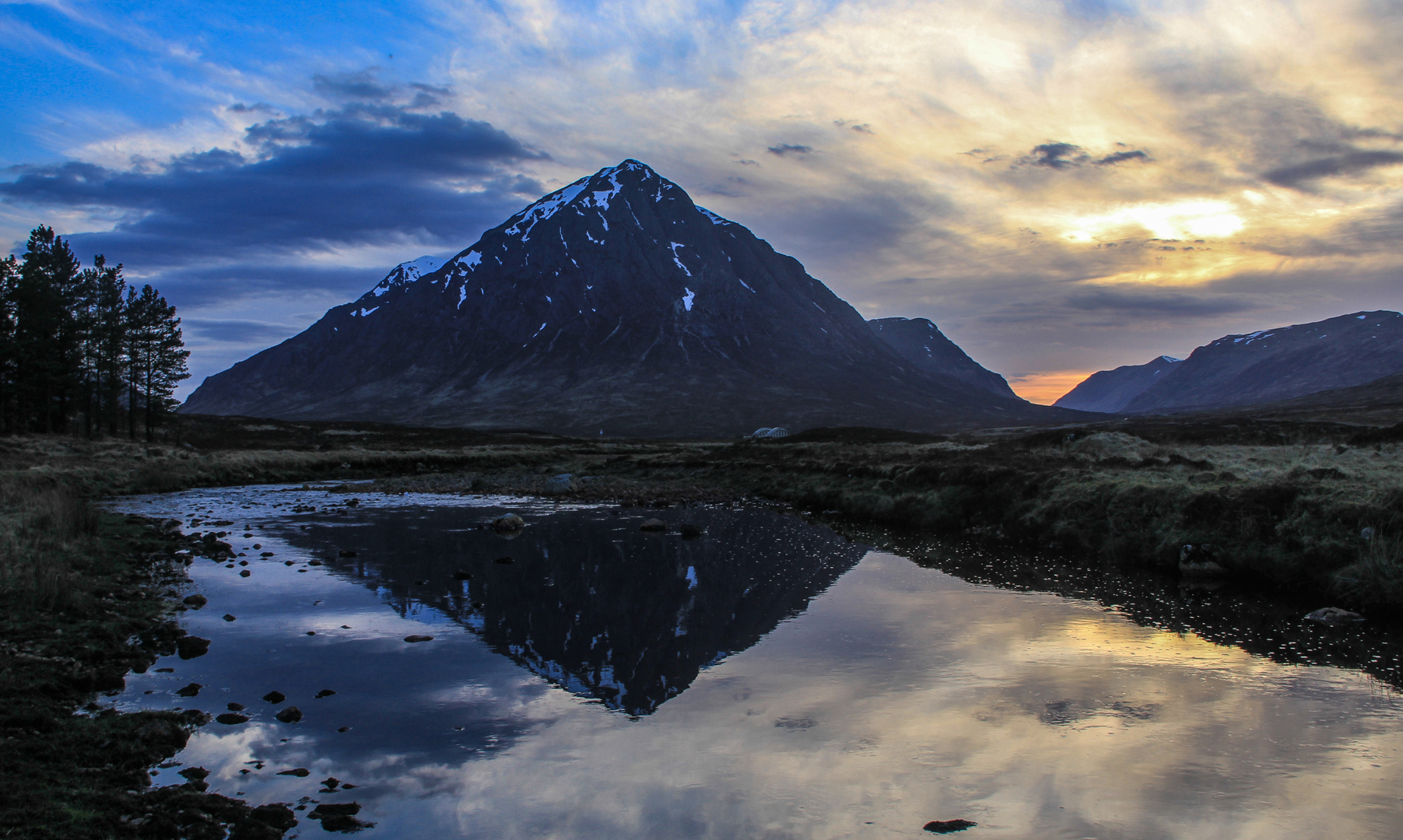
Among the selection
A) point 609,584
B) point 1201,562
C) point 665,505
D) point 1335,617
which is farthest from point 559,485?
point 1335,617

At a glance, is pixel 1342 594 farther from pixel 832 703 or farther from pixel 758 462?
pixel 758 462

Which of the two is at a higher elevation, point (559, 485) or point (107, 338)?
point (107, 338)

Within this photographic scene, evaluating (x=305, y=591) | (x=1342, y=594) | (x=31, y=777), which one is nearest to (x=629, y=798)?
(x=31, y=777)

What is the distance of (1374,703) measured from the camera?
36.6 ft

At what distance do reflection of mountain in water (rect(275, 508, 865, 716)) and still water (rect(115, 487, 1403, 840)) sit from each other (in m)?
0.13

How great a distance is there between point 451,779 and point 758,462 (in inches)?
1983

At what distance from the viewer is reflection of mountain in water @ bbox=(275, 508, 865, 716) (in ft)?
46.1

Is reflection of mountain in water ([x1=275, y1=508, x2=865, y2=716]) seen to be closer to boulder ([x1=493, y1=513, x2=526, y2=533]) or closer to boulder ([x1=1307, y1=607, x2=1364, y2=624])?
boulder ([x1=493, y1=513, x2=526, y2=533])

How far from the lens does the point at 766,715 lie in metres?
11.1

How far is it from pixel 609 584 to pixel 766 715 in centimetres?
1036

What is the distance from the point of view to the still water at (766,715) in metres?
8.23

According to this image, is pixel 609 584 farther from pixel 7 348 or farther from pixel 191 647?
pixel 7 348

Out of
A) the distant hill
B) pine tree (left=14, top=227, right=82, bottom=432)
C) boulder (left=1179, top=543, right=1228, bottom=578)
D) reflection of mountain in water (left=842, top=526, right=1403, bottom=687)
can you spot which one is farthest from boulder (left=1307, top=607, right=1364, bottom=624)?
pine tree (left=14, top=227, right=82, bottom=432)

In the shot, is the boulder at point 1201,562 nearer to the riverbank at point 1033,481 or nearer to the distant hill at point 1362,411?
the riverbank at point 1033,481
